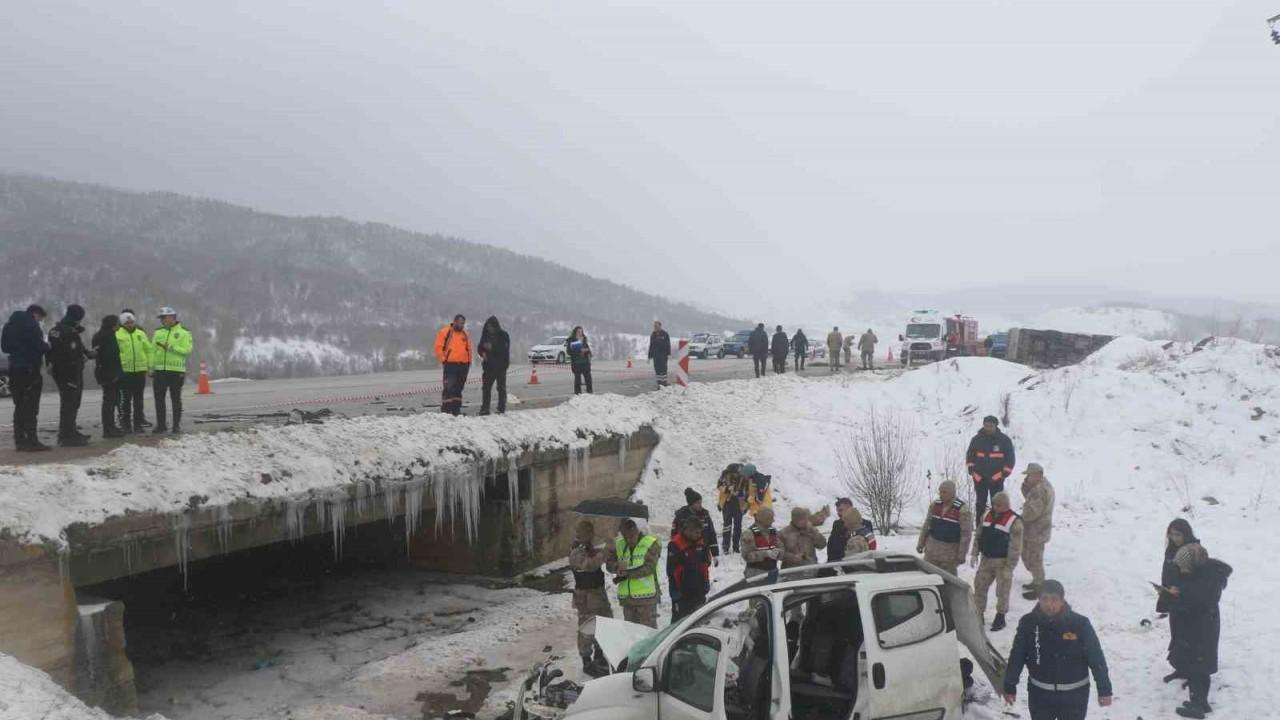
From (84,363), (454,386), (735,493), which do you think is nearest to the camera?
(84,363)

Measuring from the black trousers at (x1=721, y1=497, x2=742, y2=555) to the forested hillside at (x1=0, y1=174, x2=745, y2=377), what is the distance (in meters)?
62.0

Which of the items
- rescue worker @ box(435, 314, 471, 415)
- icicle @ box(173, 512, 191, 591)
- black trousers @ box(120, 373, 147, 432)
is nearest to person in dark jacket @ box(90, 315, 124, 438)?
black trousers @ box(120, 373, 147, 432)

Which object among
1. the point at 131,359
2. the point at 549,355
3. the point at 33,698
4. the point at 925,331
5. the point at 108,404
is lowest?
the point at 33,698

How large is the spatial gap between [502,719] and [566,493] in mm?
7498

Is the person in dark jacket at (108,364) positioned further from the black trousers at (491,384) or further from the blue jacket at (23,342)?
the black trousers at (491,384)

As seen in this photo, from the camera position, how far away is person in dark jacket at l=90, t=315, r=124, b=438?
32.9 feet

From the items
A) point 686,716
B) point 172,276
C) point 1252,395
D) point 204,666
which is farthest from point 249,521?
point 172,276

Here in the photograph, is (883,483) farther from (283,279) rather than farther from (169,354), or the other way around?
(283,279)

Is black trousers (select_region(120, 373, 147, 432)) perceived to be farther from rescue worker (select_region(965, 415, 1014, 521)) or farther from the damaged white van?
rescue worker (select_region(965, 415, 1014, 521))

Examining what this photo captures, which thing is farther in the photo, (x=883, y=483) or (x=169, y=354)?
(x=883, y=483)

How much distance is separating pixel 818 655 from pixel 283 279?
13547 cm

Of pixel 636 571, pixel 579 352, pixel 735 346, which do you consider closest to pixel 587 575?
pixel 636 571

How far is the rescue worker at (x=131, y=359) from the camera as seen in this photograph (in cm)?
1032

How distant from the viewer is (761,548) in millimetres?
8945
